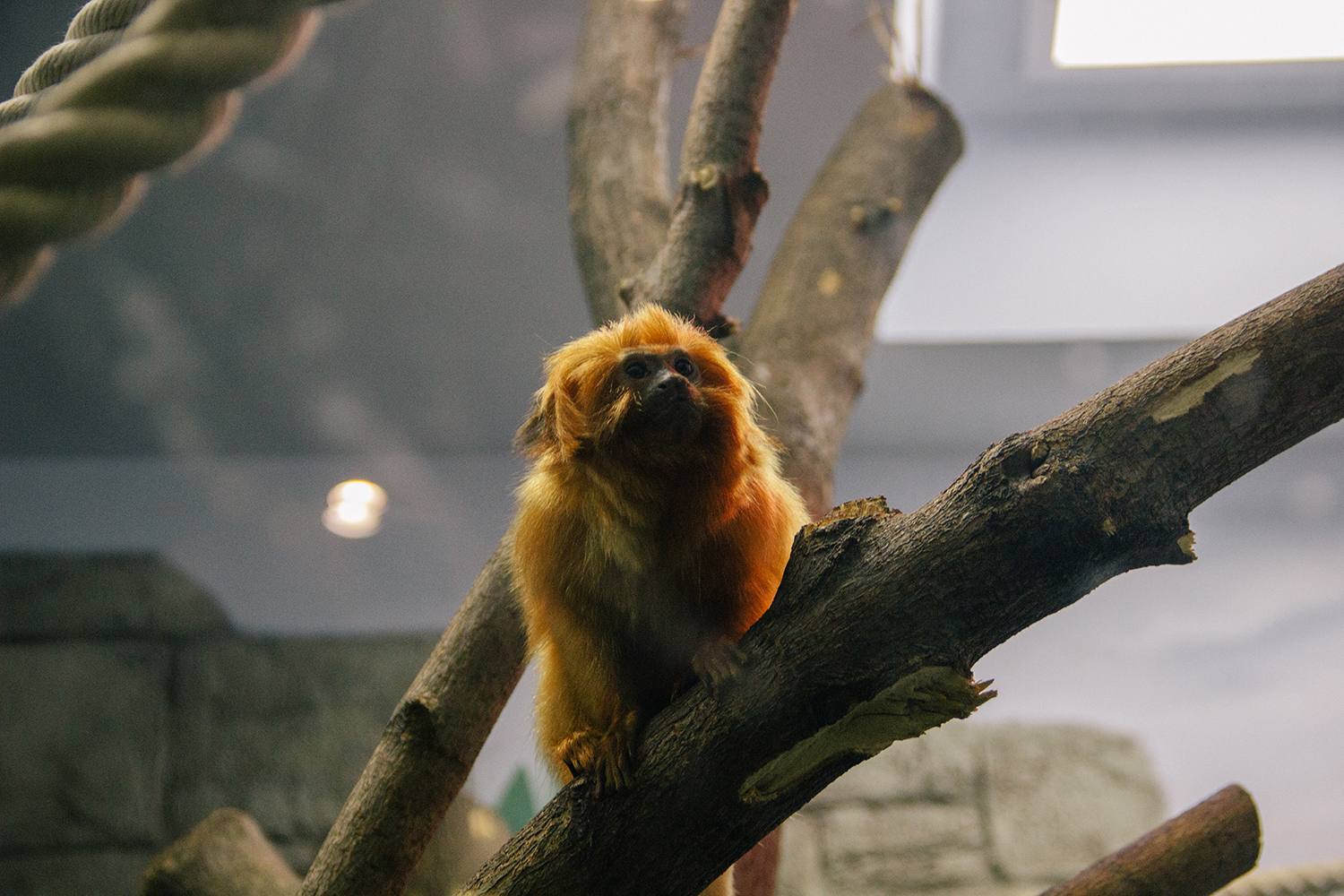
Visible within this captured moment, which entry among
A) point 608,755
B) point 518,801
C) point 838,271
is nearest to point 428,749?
point 608,755

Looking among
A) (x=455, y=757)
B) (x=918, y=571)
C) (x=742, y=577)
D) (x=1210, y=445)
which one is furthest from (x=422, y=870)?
(x=1210, y=445)

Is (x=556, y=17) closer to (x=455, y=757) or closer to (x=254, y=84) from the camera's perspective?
(x=455, y=757)

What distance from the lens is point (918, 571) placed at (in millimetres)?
1100

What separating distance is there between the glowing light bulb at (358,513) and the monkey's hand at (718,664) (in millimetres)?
3495

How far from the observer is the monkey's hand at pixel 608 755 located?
131 centimetres

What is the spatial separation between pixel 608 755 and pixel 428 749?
2.00 feet

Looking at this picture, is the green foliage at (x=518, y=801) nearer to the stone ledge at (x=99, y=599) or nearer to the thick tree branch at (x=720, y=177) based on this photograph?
the stone ledge at (x=99, y=599)

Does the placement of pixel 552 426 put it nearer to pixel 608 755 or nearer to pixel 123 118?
pixel 608 755

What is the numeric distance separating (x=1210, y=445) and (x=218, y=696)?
4.96 meters

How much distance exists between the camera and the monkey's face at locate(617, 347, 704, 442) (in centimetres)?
154

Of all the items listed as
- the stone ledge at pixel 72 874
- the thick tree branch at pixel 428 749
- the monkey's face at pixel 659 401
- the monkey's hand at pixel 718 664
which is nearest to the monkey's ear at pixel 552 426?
the monkey's face at pixel 659 401

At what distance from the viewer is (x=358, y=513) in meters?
4.53

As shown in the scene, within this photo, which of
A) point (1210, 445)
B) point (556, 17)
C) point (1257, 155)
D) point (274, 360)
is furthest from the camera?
point (274, 360)

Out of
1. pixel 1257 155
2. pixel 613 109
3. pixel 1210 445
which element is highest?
pixel 613 109
